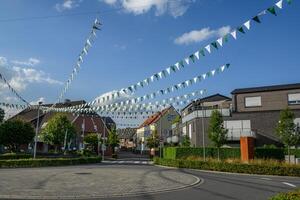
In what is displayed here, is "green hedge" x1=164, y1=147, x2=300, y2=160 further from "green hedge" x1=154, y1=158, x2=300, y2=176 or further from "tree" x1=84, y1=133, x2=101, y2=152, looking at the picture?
"tree" x1=84, y1=133, x2=101, y2=152

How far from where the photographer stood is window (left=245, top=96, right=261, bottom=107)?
45.4 metres

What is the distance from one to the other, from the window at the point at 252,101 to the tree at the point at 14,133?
1137 inches

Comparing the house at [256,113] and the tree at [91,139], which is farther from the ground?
the house at [256,113]

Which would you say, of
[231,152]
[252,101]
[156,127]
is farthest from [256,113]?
[156,127]

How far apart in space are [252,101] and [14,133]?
3088 cm

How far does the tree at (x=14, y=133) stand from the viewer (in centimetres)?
4806

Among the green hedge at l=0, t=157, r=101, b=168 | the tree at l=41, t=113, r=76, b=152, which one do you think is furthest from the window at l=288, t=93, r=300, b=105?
the tree at l=41, t=113, r=76, b=152

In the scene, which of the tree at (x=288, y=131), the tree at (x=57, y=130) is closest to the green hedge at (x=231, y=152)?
the tree at (x=288, y=131)

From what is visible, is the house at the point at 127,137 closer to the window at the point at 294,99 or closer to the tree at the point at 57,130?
the tree at the point at 57,130

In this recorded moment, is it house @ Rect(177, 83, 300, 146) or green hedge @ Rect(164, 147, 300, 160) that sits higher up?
house @ Rect(177, 83, 300, 146)

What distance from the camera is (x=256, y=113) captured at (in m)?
44.4

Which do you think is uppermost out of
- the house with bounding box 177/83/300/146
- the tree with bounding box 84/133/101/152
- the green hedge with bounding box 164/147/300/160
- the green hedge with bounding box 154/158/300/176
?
the house with bounding box 177/83/300/146

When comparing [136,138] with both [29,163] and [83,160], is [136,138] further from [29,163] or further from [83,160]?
[29,163]

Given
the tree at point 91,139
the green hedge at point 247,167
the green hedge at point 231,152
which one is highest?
the tree at point 91,139
